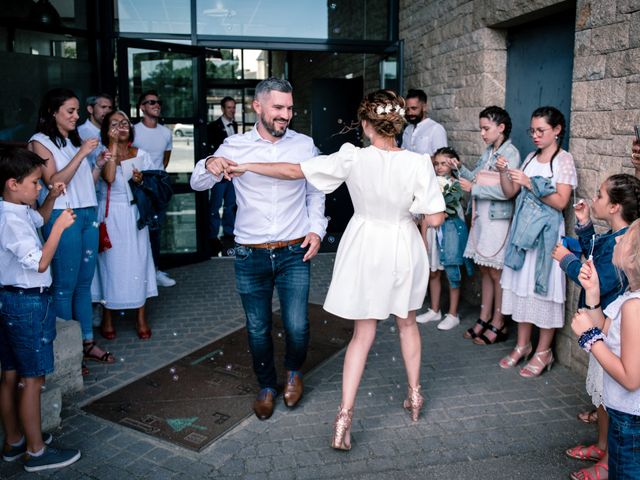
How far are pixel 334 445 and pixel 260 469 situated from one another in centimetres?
46

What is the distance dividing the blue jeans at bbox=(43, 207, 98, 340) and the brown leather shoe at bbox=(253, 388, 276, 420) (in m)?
1.75

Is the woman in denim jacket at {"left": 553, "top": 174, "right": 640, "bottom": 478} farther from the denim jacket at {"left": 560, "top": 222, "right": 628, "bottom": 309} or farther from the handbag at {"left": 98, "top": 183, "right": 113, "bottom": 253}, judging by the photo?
the handbag at {"left": 98, "top": 183, "right": 113, "bottom": 253}

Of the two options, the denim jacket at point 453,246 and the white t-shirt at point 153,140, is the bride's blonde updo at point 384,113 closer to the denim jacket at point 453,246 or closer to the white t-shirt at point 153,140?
the denim jacket at point 453,246

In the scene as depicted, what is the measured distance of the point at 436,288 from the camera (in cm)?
658

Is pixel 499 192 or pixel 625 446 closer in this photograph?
pixel 625 446

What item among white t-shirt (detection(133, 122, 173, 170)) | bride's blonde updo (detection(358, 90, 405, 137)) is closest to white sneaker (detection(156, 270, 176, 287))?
white t-shirt (detection(133, 122, 173, 170))

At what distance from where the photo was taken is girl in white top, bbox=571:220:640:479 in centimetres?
259

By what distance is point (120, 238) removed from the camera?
→ 5.77 metres

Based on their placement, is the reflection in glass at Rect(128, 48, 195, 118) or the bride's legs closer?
the bride's legs

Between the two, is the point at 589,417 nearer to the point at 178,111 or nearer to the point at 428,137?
the point at 428,137

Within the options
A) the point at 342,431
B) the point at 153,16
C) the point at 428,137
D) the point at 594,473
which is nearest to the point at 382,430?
the point at 342,431

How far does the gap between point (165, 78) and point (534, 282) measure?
550cm

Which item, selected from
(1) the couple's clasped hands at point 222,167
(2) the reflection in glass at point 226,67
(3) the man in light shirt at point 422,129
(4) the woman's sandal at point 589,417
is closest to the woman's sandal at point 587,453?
(4) the woman's sandal at point 589,417

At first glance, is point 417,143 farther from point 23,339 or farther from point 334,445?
point 23,339
